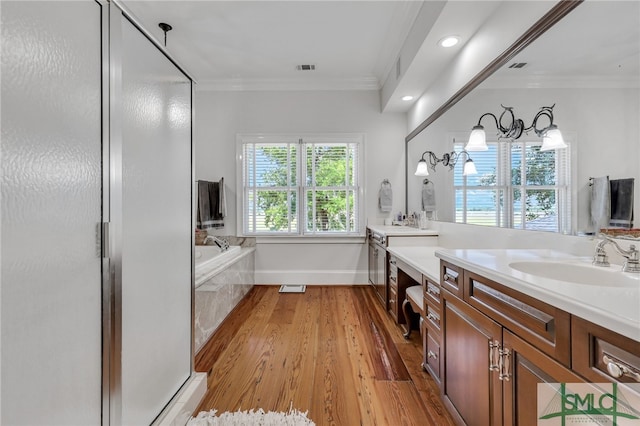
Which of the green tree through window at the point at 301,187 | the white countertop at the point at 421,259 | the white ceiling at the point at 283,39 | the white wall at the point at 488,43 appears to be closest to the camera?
the white wall at the point at 488,43

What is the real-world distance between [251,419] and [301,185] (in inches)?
120

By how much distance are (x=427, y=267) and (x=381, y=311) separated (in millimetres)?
1291

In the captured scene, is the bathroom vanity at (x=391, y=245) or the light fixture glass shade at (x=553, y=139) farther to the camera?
the bathroom vanity at (x=391, y=245)

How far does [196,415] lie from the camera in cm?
156

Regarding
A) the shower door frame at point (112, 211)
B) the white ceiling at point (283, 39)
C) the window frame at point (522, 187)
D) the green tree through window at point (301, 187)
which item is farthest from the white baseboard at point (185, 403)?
the green tree through window at point (301, 187)

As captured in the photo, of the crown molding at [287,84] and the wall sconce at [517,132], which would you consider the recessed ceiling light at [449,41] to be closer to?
the wall sconce at [517,132]

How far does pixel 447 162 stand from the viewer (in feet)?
9.37

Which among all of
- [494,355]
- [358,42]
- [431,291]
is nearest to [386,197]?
[358,42]

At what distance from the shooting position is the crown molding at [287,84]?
13.3 feet

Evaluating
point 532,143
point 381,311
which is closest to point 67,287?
point 532,143

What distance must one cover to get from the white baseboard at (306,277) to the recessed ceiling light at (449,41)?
2.92 metres

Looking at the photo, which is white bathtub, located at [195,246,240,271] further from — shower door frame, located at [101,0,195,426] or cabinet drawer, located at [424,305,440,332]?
cabinet drawer, located at [424,305,440,332]

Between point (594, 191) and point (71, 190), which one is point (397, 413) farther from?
point (71, 190)

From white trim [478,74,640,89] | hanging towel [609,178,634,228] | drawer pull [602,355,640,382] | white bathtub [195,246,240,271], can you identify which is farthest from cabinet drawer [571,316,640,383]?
white bathtub [195,246,240,271]
